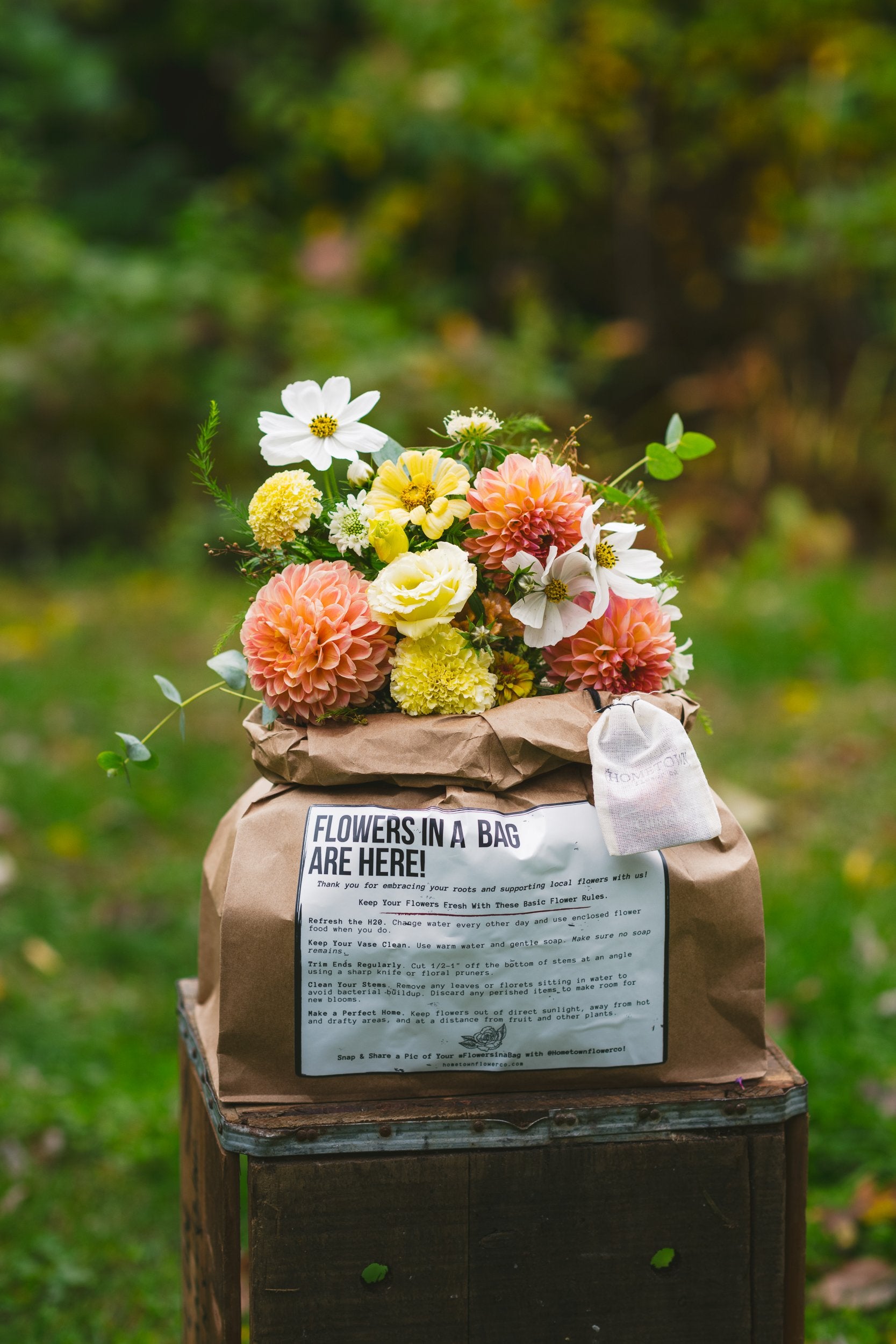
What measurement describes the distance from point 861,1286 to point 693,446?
148 cm

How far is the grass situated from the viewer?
7.39 ft

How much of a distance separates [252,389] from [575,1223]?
499 centimetres

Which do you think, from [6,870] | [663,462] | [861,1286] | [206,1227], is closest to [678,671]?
[663,462]

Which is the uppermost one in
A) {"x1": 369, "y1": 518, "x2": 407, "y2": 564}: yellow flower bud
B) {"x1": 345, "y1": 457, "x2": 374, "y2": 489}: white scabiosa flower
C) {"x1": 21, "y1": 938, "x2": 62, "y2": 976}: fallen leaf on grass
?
{"x1": 345, "y1": 457, "x2": 374, "y2": 489}: white scabiosa flower

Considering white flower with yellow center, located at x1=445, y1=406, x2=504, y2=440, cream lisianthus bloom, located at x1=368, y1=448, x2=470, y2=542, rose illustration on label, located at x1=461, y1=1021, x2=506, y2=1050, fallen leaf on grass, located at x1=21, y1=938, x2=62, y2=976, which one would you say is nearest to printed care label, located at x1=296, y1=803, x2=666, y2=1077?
rose illustration on label, located at x1=461, y1=1021, x2=506, y2=1050

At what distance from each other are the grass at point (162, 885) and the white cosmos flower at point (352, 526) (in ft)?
4.62

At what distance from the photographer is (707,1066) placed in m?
1.40

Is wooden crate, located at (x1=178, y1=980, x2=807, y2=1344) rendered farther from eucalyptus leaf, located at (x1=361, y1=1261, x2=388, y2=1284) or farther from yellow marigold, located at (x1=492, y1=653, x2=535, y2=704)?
yellow marigold, located at (x1=492, y1=653, x2=535, y2=704)

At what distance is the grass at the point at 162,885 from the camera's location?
2.25 meters

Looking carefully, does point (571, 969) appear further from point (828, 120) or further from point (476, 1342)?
point (828, 120)

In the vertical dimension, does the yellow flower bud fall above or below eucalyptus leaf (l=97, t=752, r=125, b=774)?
above

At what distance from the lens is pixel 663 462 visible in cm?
151

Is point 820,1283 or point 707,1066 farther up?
point 707,1066

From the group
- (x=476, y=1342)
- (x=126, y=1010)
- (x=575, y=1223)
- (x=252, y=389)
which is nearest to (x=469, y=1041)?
(x=575, y=1223)
